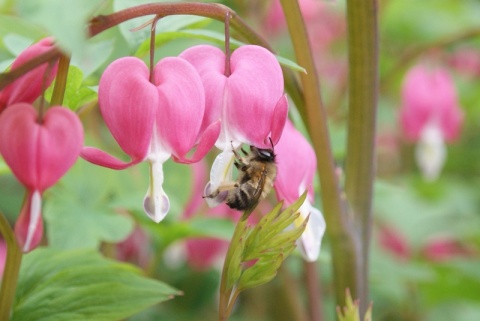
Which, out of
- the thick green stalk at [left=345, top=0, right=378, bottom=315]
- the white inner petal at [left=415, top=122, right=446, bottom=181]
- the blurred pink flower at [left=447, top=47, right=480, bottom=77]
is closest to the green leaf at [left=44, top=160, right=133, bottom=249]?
the thick green stalk at [left=345, top=0, right=378, bottom=315]

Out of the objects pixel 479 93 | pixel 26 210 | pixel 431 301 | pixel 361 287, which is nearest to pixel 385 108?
pixel 479 93

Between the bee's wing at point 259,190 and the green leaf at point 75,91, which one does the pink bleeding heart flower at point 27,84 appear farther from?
the bee's wing at point 259,190

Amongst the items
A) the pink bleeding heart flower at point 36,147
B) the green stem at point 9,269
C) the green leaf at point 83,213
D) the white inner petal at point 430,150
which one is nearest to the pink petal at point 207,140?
the pink bleeding heart flower at point 36,147

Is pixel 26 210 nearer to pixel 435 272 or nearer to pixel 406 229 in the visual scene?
pixel 435 272

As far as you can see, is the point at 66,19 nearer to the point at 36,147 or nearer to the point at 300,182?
the point at 36,147

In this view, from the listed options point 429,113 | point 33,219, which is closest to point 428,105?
point 429,113

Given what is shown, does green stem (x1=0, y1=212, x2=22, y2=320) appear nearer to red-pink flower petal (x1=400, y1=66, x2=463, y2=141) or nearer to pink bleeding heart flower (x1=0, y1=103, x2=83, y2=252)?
pink bleeding heart flower (x1=0, y1=103, x2=83, y2=252)
